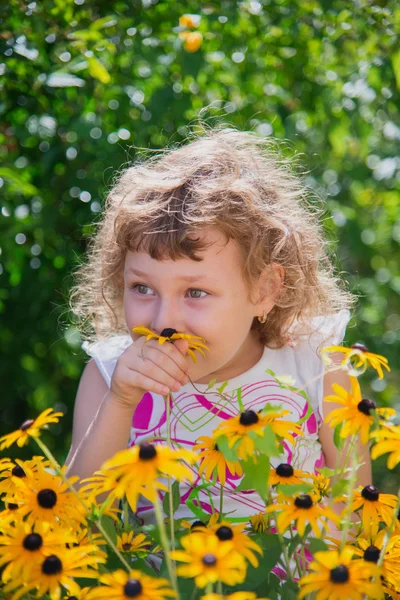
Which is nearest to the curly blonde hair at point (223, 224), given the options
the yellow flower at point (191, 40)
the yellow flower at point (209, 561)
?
the yellow flower at point (191, 40)

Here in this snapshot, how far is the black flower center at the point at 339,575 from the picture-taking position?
819 millimetres

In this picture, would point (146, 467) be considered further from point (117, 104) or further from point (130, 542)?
point (117, 104)

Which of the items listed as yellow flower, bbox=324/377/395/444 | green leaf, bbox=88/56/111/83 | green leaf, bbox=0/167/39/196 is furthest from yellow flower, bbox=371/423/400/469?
green leaf, bbox=88/56/111/83

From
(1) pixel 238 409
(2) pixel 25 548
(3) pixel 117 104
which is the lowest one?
(1) pixel 238 409

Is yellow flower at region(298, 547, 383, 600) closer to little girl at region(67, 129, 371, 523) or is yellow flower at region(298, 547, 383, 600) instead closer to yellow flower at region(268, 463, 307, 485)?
yellow flower at region(268, 463, 307, 485)

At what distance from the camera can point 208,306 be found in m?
1.41

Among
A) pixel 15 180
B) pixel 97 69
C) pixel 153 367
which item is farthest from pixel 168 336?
pixel 97 69

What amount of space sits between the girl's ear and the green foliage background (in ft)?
2.00

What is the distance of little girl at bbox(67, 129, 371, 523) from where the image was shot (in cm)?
138

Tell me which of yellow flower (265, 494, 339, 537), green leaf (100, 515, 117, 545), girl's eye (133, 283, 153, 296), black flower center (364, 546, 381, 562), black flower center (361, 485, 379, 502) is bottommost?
girl's eye (133, 283, 153, 296)

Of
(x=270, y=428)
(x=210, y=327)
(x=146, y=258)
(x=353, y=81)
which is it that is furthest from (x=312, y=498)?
(x=353, y=81)

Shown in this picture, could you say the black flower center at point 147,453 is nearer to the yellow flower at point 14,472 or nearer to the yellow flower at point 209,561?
the yellow flower at point 209,561

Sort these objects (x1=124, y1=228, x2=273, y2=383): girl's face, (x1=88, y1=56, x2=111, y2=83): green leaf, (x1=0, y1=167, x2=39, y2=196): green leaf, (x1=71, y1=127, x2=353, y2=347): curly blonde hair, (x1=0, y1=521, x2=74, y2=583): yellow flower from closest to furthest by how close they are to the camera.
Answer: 1. (x1=0, y1=521, x2=74, y2=583): yellow flower
2. (x1=124, y1=228, x2=273, y2=383): girl's face
3. (x1=71, y1=127, x2=353, y2=347): curly blonde hair
4. (x1=0, y1=167, x2=39, y2=196): green leaf
5. (x1=88, y1=56, x2=111, y2=83): green leaf

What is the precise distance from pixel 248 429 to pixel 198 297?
543mm
